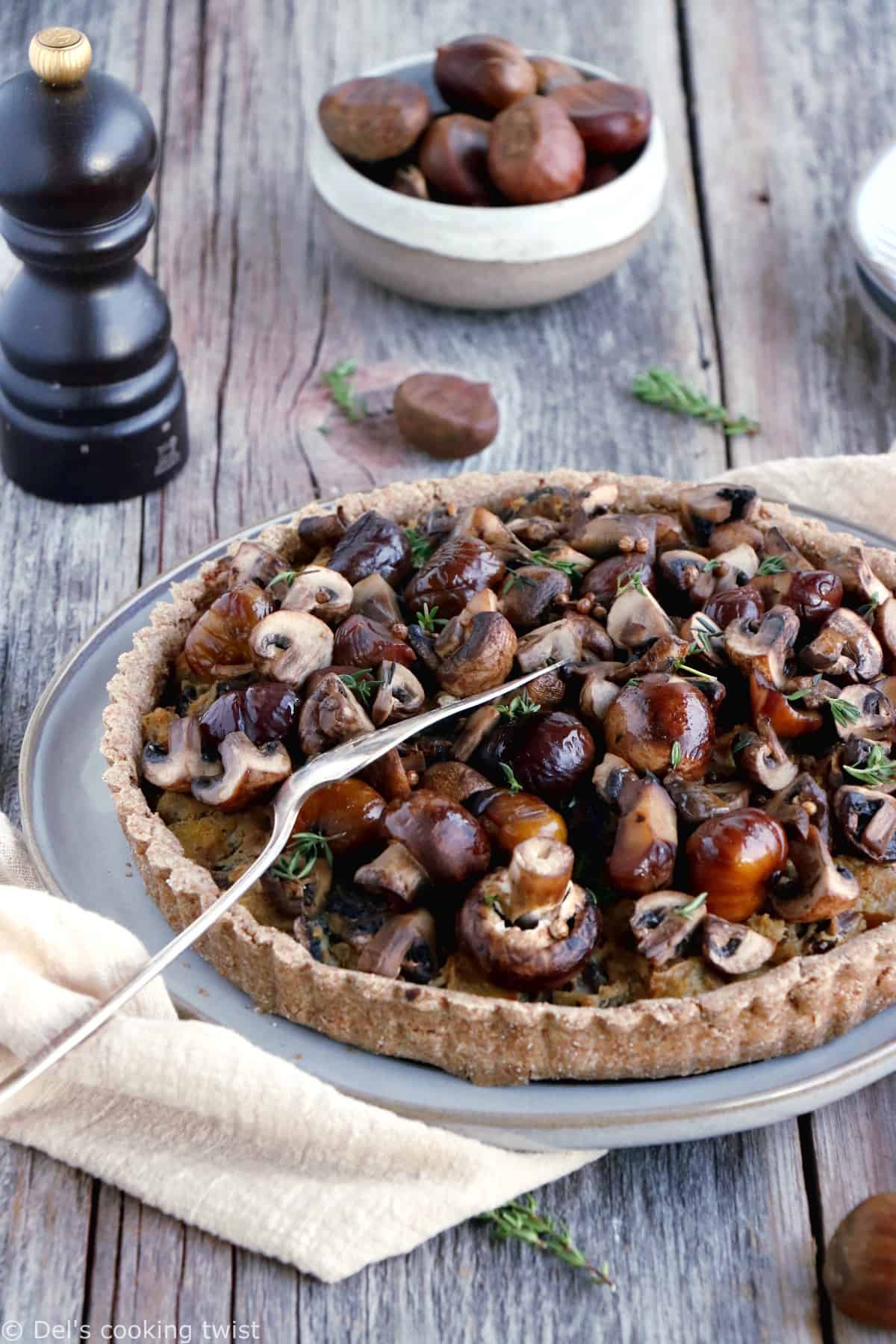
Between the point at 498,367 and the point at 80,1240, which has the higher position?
the point at 80,1240

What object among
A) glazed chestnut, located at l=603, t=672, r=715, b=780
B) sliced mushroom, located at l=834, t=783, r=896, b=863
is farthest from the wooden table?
glazed chestnut, located at l=603, t=672, r=715, b=780

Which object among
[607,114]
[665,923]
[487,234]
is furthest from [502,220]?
[665,923]

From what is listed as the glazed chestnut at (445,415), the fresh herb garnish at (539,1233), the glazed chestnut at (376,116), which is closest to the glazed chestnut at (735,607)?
the fresh herb garnish at (539,1233)

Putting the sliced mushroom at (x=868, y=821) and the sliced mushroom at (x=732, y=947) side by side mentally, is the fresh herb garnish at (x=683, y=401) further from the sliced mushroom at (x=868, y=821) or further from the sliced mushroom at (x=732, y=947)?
the sliced mushroom at (x=732, y=947)

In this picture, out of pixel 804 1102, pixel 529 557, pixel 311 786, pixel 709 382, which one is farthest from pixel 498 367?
pixel 804 1102

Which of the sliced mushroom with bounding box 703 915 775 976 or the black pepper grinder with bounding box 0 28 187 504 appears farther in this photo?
the black pepper grinder with bounding box 0 28 187 504

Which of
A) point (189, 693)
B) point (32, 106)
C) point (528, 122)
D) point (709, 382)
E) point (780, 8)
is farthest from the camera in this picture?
point (780, 8)

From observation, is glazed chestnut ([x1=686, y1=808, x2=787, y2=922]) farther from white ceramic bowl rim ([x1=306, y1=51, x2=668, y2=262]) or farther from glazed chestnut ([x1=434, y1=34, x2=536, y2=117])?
glazed chestnut ([x1=434, y1=34, x2=536, y2=117])

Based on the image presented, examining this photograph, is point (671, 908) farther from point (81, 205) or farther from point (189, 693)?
point (81, 205)
